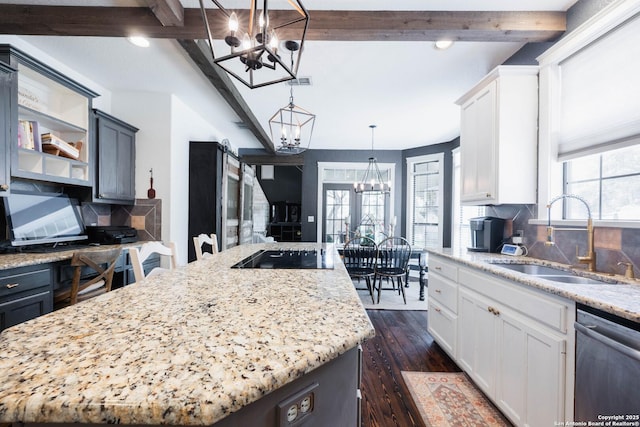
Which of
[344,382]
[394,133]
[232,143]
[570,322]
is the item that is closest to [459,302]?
[570,322]

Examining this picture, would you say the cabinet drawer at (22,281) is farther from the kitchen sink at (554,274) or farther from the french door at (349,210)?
the french door at (349,210)

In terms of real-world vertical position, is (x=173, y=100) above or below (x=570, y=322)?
above

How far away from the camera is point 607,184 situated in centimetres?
178

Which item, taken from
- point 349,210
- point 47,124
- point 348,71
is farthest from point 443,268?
point 47,124

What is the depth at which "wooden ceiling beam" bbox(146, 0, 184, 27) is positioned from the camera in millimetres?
1756

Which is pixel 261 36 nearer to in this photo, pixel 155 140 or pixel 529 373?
pixel 529 373

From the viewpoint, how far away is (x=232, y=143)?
5.70 m

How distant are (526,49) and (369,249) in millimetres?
2729

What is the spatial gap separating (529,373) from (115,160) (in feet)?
13.2

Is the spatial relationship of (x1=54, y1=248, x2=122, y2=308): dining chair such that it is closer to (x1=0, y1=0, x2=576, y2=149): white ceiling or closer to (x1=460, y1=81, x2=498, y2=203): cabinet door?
(x1=0, y1=0, x2=576, y2=149): white ceiling

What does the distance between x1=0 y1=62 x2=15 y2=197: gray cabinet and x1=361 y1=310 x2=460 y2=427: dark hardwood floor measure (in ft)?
9.88

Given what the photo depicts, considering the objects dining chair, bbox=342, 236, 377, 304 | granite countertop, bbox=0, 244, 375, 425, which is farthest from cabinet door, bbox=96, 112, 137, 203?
dining chair, bbox=342, 236, 377, 304

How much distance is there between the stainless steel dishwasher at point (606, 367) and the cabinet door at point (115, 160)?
391 centimetres

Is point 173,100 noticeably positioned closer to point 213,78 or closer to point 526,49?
point 213,78
